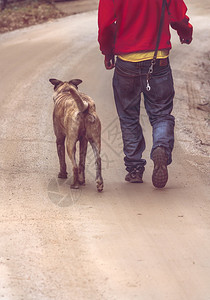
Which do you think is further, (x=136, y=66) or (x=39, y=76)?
(x=39, y=76)

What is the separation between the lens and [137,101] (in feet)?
22.3

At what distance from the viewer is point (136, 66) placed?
6.47 m

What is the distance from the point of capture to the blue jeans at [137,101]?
21.4ft

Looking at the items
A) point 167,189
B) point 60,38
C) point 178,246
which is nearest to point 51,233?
point 178,246

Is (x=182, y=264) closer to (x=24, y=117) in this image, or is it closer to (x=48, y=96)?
(x=24, y=117)

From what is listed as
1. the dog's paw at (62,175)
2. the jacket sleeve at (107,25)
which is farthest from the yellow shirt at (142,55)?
the dog's paw at (62,175)

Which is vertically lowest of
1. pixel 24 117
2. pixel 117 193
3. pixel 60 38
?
pixel 60 38

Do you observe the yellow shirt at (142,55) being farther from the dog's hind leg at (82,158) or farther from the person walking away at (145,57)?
the dog's hind leg at (82,158)

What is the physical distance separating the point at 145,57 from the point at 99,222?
1749 mm

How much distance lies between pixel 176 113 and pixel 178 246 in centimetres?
515

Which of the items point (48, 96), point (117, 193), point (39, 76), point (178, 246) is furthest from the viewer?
point (39, 76)

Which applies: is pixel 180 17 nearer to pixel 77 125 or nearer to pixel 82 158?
pixel 77 125

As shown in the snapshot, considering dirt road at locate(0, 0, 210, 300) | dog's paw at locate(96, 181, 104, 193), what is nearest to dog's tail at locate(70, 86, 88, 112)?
dog's paw at locate(96, 181, 104, 193)

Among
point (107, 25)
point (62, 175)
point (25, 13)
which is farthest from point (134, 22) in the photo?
point (25, 13)
